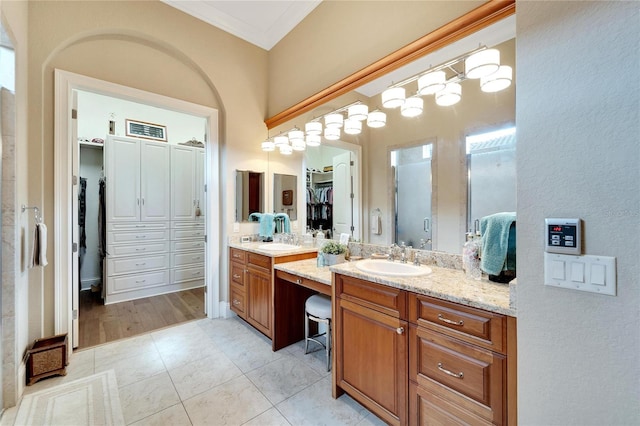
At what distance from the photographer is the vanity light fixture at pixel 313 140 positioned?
2827mm

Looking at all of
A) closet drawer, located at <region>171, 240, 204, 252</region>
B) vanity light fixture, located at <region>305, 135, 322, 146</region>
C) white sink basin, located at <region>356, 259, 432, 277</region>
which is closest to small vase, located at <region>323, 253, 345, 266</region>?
white sink basin, located at <region>356, 259, 432, 277</region>

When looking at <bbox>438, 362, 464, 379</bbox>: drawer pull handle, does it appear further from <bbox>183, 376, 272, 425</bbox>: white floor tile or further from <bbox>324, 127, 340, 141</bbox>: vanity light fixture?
<bbox>324, 127, 340, 141</bbox>: vanity light fixture

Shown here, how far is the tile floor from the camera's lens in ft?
5.39

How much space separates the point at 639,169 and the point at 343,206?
194cm

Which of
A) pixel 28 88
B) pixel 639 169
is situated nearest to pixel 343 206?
pixel 639 169

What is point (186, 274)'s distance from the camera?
4.25 m

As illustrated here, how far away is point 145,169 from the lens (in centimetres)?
389

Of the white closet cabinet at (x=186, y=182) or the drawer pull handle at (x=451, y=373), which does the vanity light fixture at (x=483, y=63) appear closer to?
the drawer pull handle at (x=451, y=373)

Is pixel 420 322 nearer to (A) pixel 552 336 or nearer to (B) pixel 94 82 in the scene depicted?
(A) pixel 552 336

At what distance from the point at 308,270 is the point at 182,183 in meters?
3.13

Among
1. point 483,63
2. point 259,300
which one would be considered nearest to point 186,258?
point 259,300

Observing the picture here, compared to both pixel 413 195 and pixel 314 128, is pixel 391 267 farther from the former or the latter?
pixel 314 128

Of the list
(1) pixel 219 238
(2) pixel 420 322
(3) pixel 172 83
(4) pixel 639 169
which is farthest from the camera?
(1) pixel 219 238

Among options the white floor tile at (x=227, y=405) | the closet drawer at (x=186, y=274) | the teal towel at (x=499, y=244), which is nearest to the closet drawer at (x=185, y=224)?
the closet drawer at (x=186, y=274)
